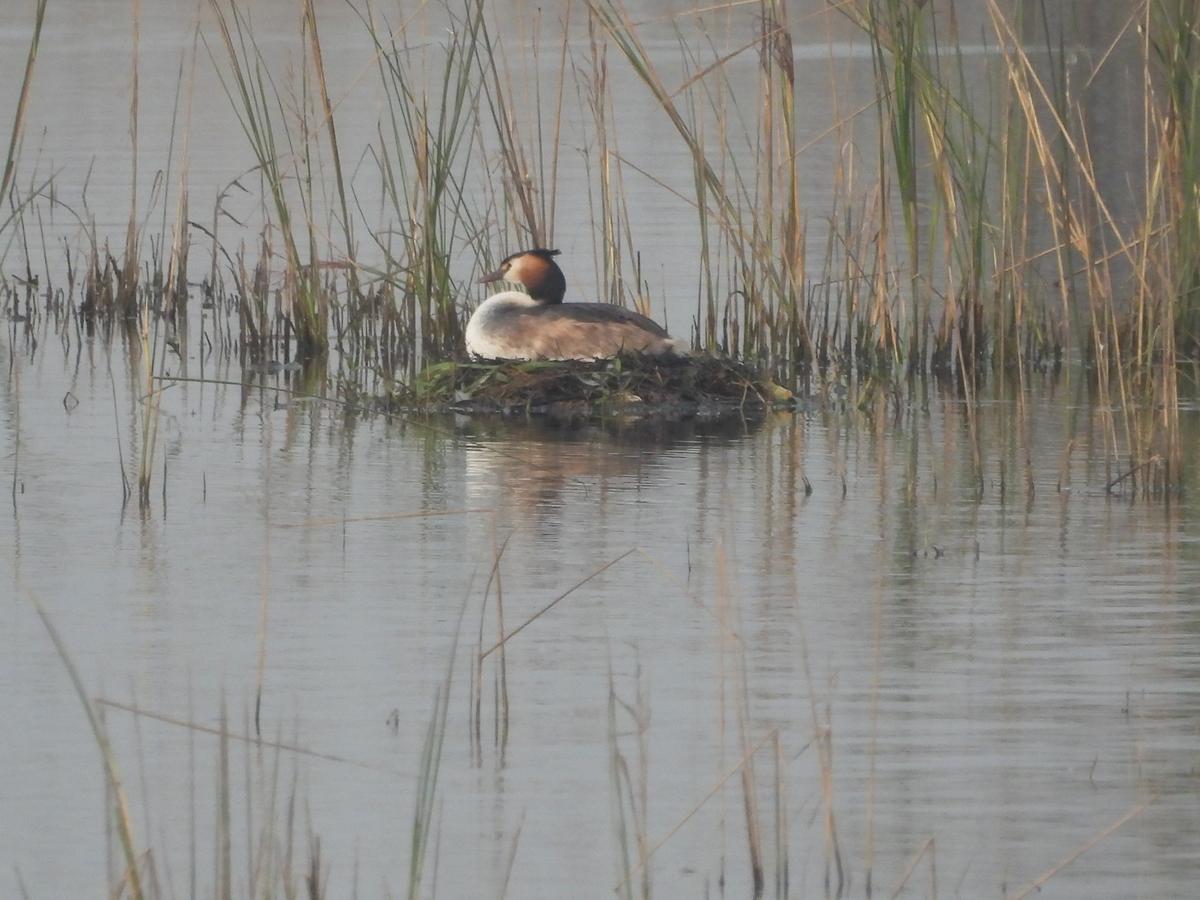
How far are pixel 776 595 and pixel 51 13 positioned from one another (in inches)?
1535

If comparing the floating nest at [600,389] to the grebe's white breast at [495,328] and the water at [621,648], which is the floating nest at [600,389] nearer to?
the grebe's white breast at [495,328]

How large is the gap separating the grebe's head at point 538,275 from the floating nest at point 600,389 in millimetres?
390

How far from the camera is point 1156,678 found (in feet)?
16.0

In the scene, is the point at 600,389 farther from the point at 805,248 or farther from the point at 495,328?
the point at 805,248

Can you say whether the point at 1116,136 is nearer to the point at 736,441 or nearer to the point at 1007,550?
the point at 736,441

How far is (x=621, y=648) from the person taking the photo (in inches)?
204

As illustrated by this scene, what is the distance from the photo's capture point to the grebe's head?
29.6 feet

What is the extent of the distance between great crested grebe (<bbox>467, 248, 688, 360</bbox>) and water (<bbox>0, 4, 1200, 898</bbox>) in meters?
0.35

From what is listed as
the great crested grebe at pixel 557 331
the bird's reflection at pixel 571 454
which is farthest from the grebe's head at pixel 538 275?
the bird's reflection at pixel 571 454

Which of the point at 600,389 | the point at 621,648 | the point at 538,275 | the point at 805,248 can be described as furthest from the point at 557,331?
the point at 621,648

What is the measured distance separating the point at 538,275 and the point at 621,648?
400 cm

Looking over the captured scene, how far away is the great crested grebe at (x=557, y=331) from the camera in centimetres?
862

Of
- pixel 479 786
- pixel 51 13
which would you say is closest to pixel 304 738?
pixel 479 786

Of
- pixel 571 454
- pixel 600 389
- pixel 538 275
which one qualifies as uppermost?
pixel 538 275
